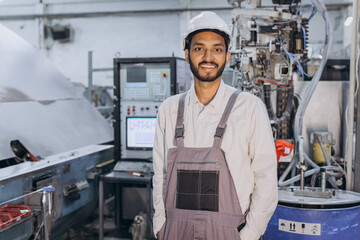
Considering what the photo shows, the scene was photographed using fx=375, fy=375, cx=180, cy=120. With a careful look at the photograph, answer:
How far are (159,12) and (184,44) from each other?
248 inches

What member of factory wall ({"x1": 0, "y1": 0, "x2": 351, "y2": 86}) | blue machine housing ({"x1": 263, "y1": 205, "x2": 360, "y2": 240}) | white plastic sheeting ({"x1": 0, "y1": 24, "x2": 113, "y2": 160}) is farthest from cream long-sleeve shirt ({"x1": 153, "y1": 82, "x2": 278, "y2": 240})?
factory wall ({"x1": 0, "y1": 0, "x2": 351, "y2": 86})

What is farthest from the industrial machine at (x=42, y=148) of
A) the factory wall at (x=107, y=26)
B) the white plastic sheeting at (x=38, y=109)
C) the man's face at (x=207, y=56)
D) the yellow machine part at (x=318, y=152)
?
the factory wall at (x=107, y=26)

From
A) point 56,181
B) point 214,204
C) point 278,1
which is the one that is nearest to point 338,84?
point 278,1

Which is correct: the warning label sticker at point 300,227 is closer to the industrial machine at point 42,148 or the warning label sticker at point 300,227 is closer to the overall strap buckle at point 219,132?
the overall strap buckle at point 219,132

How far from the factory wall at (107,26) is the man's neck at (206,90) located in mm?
A: 5792

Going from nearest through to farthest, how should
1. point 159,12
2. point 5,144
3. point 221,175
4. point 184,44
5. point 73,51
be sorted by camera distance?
point 221,175, point 184,44, point 5,144, point 159,12, point 73,51

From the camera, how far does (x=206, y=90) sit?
1.61 m

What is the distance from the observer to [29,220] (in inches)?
86.4

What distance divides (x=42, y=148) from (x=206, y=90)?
5.77 ft

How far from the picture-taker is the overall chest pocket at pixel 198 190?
1491 millimetres

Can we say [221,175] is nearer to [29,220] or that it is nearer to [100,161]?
[29,220]

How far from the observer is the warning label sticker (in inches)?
84.3

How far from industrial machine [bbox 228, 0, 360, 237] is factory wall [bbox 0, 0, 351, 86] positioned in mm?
4317

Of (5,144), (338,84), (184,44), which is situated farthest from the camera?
(338,84)
